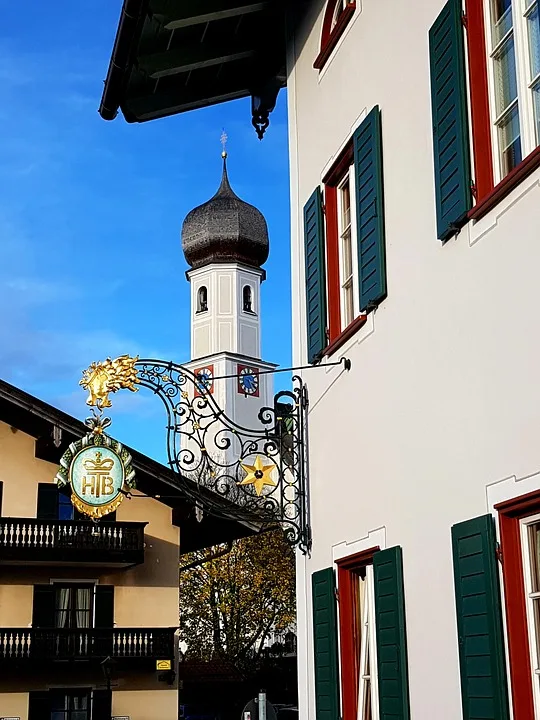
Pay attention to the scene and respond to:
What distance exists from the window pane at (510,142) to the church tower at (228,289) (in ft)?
220

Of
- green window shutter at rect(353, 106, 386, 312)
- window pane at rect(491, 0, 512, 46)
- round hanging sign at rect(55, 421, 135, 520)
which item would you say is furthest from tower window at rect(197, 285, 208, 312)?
window pane at rect(491, 0, 512, 46)

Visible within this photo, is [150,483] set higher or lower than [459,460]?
higher

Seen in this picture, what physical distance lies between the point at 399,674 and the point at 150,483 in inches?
749

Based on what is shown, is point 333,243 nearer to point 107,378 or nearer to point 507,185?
point 107,378

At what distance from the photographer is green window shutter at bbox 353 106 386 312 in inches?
269

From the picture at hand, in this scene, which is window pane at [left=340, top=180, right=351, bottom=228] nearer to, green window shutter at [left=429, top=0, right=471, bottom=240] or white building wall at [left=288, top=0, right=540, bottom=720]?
white building wall at [left=288, top=0, right=540, bottom=720]

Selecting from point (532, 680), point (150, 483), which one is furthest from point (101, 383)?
point (150, 483)

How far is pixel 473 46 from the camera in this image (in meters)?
5.54

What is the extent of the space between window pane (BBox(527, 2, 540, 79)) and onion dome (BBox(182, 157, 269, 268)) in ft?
226

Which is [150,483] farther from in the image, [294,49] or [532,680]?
[532,680]

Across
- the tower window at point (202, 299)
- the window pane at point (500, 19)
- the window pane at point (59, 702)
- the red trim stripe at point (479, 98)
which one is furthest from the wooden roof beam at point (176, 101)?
the tower window at point (202, 299)

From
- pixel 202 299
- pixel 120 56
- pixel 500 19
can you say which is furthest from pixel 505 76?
pixel 202 299

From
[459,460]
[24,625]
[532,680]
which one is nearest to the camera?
[532,680]

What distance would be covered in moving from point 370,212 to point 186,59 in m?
3.58
